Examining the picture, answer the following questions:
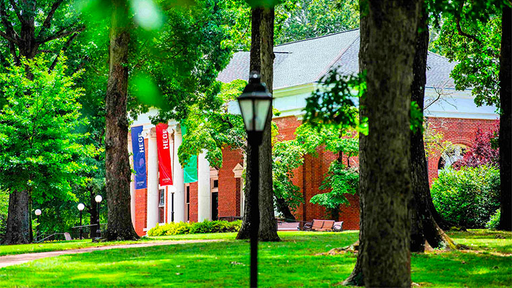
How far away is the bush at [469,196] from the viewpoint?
3047 cm

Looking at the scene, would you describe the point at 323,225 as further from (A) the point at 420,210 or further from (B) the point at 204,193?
(A) the point at 420,210

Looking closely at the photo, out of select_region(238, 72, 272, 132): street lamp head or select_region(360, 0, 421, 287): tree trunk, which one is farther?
select_region(238, 72, 272, 132): street lamp head

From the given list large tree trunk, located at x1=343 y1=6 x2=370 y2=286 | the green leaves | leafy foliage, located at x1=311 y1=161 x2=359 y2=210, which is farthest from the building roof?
the green leaves

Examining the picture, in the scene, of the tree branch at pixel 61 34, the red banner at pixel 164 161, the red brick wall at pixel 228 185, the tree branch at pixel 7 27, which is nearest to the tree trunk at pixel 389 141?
the tree branch at pixel 61 34

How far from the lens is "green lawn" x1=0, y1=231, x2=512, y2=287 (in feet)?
38.3

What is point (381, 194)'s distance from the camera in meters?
6.52

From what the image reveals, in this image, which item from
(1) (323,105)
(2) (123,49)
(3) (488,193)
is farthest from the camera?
(3) (488,193)

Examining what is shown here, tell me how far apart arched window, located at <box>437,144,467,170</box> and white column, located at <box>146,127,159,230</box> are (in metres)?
21.2

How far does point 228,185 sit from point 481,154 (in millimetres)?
17476

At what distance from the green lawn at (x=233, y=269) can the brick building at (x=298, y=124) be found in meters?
19.9

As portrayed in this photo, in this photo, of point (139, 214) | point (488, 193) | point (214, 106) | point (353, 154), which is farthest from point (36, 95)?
point (139, 214)

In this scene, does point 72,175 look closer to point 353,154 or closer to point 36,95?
point 36,95

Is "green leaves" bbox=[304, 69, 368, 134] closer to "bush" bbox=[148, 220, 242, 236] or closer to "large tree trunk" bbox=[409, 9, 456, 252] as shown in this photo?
"large tree trunk" bbox=[409, 9, 456, 252]

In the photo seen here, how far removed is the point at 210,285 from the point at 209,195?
34849 mm
